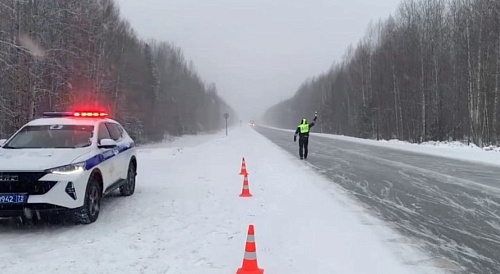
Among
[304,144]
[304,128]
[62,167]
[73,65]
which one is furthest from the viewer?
[73,65]

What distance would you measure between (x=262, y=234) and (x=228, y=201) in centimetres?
260

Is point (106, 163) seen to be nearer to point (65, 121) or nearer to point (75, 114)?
point (65, 121)

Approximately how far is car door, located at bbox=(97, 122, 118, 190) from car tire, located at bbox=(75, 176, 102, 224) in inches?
13.6

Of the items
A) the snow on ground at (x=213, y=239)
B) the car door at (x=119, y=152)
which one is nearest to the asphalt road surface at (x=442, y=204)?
the snow on ground at (x=213, y=239)

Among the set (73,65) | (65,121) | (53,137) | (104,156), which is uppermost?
(73,65)

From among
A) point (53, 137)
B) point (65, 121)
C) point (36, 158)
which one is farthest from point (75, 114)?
point (36, 158)

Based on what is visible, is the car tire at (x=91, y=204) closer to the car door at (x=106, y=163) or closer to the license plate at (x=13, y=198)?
the car door at (x=106, y=163)

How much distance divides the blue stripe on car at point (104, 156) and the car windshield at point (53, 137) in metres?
0.36

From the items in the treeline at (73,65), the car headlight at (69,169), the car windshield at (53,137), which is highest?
the treeline at (73,65)

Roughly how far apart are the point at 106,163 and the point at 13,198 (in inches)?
72.8

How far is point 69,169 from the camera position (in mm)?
6109

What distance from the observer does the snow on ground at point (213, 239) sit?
470 cm

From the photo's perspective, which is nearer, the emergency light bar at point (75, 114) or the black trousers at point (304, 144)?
the emergency light bar at point (75, 114)

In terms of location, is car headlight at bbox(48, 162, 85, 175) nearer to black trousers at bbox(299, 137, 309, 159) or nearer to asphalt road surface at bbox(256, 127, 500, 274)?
asphalt road surface at bbox(256, 127, 500, 274)
